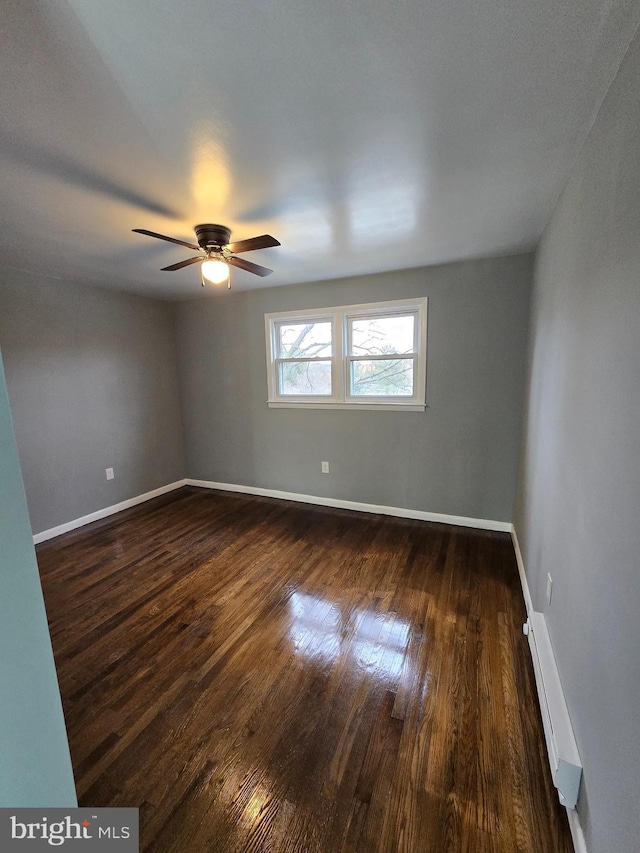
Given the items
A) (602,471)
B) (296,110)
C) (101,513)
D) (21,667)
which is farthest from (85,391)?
(602,471)

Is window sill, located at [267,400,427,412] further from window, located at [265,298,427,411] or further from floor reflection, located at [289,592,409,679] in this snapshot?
floor reflection, located at [289,592,409,679]

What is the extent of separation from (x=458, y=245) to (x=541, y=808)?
302 cm

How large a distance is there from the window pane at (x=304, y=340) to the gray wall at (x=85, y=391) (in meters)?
1.58

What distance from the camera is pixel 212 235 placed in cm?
210

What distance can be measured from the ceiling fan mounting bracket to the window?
150 centimetres

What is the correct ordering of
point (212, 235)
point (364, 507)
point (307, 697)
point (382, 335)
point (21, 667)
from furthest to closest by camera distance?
1. point (364, 507)
2. point (382, 335)
3. point (212, 235)
4. point (307, 697)
5. point (21, 667)

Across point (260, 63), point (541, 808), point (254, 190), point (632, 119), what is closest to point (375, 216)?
point (254, 190)

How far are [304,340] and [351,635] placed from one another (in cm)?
281

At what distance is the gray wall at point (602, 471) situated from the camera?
84 cm

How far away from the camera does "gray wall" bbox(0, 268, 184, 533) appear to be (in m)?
3.01

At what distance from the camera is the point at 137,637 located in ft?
6.44

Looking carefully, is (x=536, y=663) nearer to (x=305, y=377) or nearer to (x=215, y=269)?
(x=215, y=269)

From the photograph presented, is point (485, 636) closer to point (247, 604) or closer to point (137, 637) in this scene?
point (247, 604)

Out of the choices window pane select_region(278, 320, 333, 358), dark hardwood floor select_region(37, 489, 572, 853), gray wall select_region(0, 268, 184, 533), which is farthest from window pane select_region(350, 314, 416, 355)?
gray wall select_region(0, 268, 184, 533)
